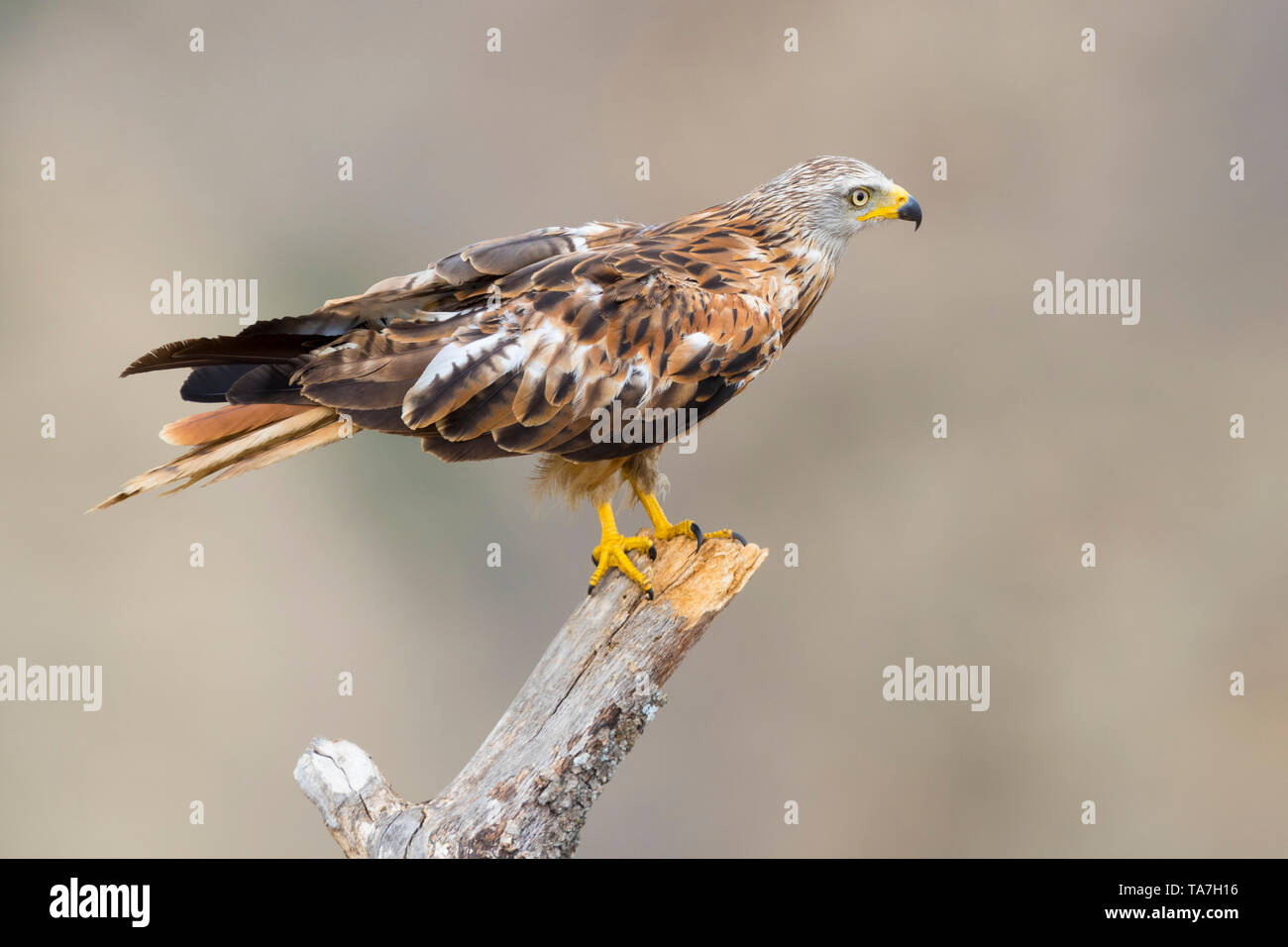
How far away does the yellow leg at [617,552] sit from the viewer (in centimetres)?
294

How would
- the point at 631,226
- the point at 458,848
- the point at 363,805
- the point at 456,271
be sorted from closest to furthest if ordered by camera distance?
1. the point at 458,848
2. the point at 363,805
3. the point at 456,271
4. the point at 631,226

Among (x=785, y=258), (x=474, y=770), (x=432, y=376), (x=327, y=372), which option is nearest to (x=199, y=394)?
(x=327, y=372)

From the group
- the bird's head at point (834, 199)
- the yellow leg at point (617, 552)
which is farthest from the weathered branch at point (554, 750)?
the bird's head at point (834, 199)

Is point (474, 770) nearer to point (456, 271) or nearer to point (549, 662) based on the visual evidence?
point (549, 662)

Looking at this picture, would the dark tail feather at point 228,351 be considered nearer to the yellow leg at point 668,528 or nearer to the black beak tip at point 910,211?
the yellow leg at point 668,528

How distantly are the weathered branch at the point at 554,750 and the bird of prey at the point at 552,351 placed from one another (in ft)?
0.38

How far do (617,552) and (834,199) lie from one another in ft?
3.69

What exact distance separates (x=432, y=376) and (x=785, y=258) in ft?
3.34

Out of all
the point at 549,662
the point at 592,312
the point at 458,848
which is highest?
the point at 592,312

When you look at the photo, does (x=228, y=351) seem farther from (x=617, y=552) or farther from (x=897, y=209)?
(x=897, y=209)

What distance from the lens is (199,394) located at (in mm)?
2826

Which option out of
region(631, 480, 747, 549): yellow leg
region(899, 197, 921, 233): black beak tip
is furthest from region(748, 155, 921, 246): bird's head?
region(631, 480, 747, 549): yellow leg

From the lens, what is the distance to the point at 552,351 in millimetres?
2904

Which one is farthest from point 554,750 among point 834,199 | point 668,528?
point 834,199
